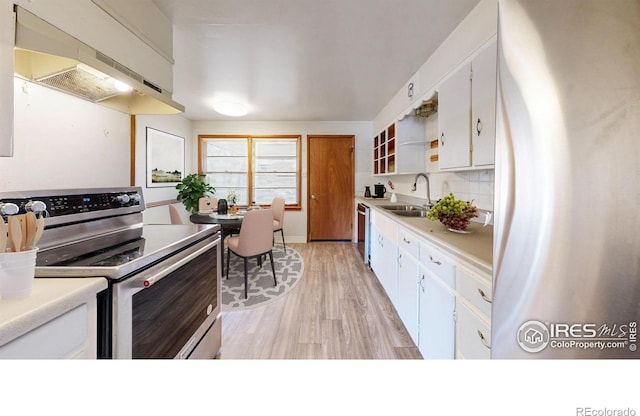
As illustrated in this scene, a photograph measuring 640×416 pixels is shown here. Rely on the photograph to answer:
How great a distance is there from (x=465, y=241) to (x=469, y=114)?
0.90 metres

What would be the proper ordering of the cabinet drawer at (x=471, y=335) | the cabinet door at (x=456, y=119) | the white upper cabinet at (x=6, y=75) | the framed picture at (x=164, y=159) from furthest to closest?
the framed picture at (x=164, y=159)
the cabinet door at (x=456, y=119)
the cabinet drawer at (x=471, y=335)
the white upper cabinet at (x=6, y=75)

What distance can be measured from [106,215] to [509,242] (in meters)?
1.77

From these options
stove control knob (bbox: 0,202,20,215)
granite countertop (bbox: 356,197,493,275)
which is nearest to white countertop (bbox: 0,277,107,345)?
stove control knob (bbox: 0,202,20,215)

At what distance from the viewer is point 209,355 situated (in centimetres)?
148

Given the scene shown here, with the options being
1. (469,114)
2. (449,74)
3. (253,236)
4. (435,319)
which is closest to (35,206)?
(253,236)

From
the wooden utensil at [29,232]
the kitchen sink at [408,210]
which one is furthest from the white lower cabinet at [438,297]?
the wooden utensil at [29,232]

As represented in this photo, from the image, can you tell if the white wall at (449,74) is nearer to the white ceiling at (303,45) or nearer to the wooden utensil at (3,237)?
the white ceiling at (303,45)

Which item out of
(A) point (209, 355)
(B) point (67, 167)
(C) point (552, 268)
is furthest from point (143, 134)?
(C) point (552, 268)

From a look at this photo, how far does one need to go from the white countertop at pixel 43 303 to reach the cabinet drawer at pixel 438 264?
141cm

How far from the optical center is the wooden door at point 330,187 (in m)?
4.89

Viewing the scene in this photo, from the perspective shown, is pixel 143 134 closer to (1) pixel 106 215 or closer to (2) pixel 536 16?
(1) pixel 106 215

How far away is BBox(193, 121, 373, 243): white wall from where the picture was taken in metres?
4.88
